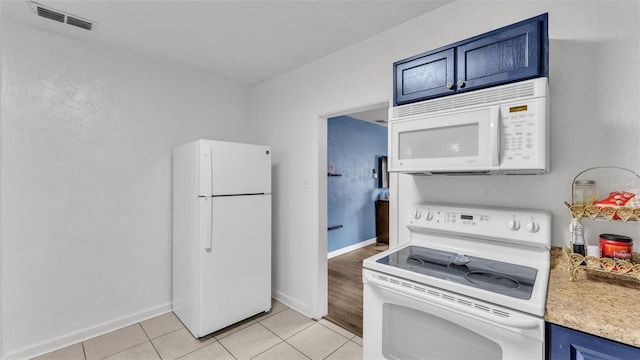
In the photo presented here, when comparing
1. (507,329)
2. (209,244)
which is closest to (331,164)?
(209,244)

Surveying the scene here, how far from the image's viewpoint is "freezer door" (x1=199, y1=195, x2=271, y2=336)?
2.36 meters

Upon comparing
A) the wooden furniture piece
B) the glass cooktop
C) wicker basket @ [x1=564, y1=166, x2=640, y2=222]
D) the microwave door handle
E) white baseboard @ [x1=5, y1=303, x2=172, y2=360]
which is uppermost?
the microwave door handle

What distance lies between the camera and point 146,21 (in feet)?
6.77

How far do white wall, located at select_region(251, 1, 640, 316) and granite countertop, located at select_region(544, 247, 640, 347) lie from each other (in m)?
0.30

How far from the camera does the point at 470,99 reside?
4.74 ft

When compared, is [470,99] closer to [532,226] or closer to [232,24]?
[532,226]

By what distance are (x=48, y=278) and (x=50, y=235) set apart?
1.09 feet

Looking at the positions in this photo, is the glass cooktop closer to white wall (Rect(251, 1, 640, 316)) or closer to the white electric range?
the white electric range

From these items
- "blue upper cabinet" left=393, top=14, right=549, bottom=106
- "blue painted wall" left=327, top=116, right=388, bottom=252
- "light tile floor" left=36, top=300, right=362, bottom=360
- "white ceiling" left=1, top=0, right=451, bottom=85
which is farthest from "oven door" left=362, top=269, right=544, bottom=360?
"blue painted wall" left=327, top=116, right=388, bottom=252

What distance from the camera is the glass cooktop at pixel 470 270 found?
123 cm

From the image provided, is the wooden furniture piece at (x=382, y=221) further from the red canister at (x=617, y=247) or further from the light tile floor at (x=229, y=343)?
the red canister at (x=617, y=247)

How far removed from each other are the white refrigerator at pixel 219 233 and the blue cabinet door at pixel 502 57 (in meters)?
1.81

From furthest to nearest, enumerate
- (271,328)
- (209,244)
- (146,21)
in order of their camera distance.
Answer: (271,328) → (209,244) → (146,21)

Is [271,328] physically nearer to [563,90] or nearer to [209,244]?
[209,244]
